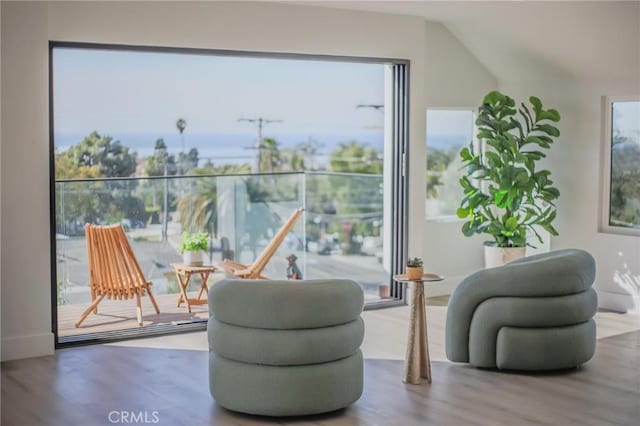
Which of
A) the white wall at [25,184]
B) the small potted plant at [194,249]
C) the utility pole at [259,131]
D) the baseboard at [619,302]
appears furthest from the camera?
the utility pole at [259,131]

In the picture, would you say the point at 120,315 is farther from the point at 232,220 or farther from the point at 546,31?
the point at 546,31

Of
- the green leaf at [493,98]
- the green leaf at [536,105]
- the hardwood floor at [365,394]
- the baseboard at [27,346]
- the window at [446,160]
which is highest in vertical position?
the green leaf at [493,98]

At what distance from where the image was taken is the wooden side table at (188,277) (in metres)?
7.79

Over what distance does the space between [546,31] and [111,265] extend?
4.12 meters

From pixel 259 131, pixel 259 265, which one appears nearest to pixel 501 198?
pixel 259 265

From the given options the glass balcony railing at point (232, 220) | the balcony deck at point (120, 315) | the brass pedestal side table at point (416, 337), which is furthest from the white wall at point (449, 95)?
the brass pedestal side table at point (416, 337)

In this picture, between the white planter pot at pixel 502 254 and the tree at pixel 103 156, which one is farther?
the tree at pixel 103 156

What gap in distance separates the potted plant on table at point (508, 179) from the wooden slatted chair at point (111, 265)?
9.88 feet

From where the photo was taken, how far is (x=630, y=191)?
7.78 metres

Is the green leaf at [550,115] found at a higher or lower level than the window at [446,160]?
higher

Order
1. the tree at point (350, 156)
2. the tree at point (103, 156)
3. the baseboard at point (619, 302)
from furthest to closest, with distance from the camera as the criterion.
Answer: the tree at point (350, 156), the tree at point (103, 156), the baseboard at point (619, 302)

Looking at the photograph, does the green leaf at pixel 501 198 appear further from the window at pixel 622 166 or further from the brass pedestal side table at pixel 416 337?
the brass pedestal side table at pixel 416 337

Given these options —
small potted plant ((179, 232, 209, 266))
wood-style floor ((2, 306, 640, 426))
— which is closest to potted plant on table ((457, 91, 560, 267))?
wood-style floor ((2, 306, 640, 426))

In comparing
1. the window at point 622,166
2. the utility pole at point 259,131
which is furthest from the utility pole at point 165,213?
the utility pole at point 259,131
